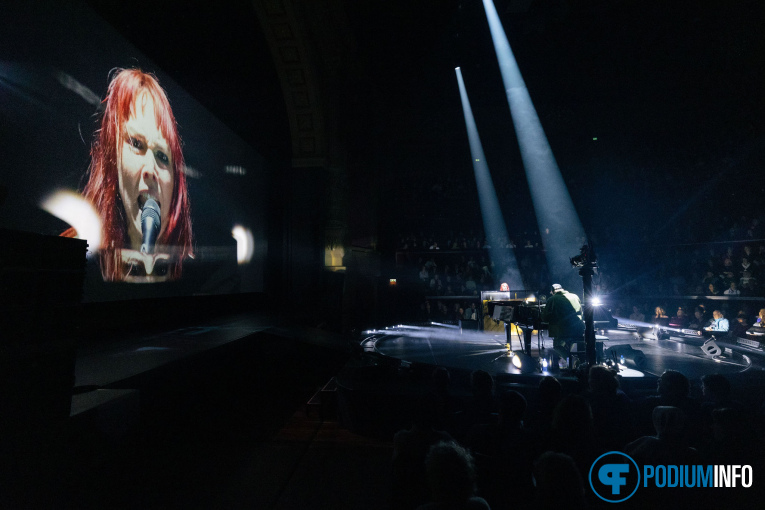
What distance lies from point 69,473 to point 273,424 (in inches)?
126

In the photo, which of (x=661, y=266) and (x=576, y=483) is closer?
(x=576, y=483)

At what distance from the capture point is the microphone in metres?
4.43

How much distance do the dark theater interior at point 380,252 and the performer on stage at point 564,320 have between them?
4cm

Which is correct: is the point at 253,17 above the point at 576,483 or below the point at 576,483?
above

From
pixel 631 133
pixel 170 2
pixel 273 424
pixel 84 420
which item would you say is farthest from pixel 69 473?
pixel 631 133

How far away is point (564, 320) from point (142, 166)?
218 inches

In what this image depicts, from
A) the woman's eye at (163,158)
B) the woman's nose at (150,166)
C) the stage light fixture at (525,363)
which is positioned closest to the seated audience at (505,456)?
the stage light fixture at (525,363)

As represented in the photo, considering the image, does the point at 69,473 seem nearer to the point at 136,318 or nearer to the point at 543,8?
the point at 136,318

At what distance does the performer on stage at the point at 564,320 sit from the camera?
191 inches

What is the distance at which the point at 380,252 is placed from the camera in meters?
13.0

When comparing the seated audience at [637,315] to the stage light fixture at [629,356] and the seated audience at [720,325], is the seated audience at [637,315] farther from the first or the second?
the stage light fixture at [629,356]

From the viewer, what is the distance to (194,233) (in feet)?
18.7

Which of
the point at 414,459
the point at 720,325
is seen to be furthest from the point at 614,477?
the point at 720,325

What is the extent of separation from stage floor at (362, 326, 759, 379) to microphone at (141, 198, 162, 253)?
3673mm
